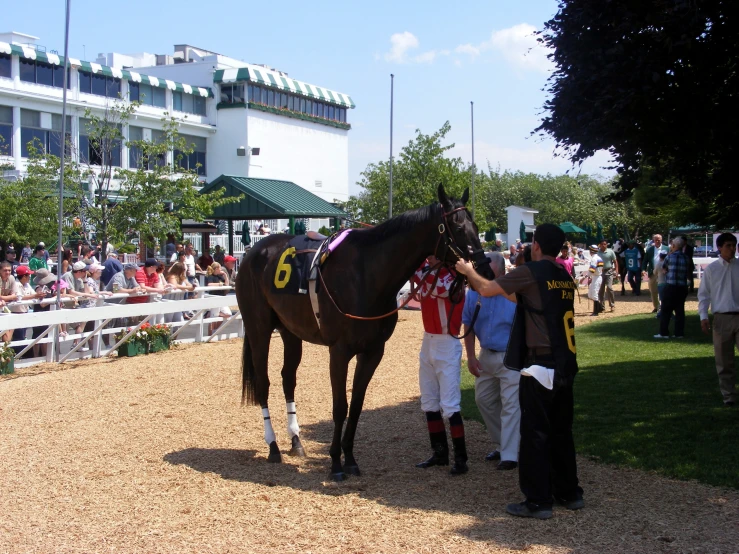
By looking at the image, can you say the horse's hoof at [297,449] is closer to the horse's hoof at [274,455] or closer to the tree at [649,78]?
the horse's hoof at [274,455]

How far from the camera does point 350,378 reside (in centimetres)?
1048

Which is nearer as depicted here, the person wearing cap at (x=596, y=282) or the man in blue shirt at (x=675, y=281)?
the man in blue shirt at (x=675, y=281)

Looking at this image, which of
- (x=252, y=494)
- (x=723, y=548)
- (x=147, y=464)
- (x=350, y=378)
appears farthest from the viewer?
(x=350, y=378)

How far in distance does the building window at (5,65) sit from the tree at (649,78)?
33395 millimetres

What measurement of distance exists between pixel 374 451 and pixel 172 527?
2.31 m

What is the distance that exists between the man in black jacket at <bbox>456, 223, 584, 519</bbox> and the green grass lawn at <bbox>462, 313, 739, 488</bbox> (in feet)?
4.60

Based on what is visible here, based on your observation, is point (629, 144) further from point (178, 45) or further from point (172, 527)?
point (178, 45)

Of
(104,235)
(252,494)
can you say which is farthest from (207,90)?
(252,494)

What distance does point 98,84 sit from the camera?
39125 mm

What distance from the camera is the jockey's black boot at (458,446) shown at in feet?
20.0

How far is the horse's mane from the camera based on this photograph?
227 inches

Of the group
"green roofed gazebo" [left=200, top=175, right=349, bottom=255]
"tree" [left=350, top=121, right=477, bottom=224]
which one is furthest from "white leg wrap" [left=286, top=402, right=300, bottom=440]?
"tree" [left=350, top=121, right=477, bottom=224]

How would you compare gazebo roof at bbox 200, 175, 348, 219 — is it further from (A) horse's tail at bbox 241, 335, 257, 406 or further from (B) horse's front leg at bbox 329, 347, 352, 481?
(B) horse's front leg at bbox 329, 347, 352, 481

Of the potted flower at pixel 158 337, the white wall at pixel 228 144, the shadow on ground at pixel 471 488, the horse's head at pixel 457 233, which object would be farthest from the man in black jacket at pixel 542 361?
the white wall at pixel 228 144
